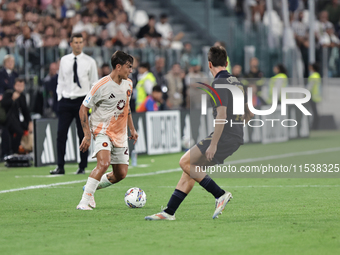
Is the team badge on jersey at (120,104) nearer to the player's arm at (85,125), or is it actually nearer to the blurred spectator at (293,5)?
the player's arm at (85,125)

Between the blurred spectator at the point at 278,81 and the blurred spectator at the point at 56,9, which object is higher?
the blurred spectator at the point at 56,9

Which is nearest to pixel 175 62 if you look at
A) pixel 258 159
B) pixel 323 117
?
pixel 323 117

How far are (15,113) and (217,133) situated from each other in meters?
9.03

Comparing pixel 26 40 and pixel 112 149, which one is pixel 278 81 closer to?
pixel 26 40

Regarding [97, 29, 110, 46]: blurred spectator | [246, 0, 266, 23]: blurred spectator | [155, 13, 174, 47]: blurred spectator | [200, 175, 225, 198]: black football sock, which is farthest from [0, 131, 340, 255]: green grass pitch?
[246, 0, 266, 23]: blurred spectator

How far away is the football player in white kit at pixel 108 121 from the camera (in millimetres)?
8453

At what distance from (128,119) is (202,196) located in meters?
1.74

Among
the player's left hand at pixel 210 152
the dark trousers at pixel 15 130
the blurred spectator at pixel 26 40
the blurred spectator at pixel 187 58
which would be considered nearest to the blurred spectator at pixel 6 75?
the dark trousers at pixel 15 130

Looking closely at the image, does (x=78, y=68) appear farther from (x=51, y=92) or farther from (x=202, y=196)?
(x=51, y=92)

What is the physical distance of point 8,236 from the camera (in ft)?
22.3


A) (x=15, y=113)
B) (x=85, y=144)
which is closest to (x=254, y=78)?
(x=15, y=113)

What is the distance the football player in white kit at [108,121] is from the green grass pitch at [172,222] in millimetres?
446

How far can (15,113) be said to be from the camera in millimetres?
15336

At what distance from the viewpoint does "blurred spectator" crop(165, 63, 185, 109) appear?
20.3m
